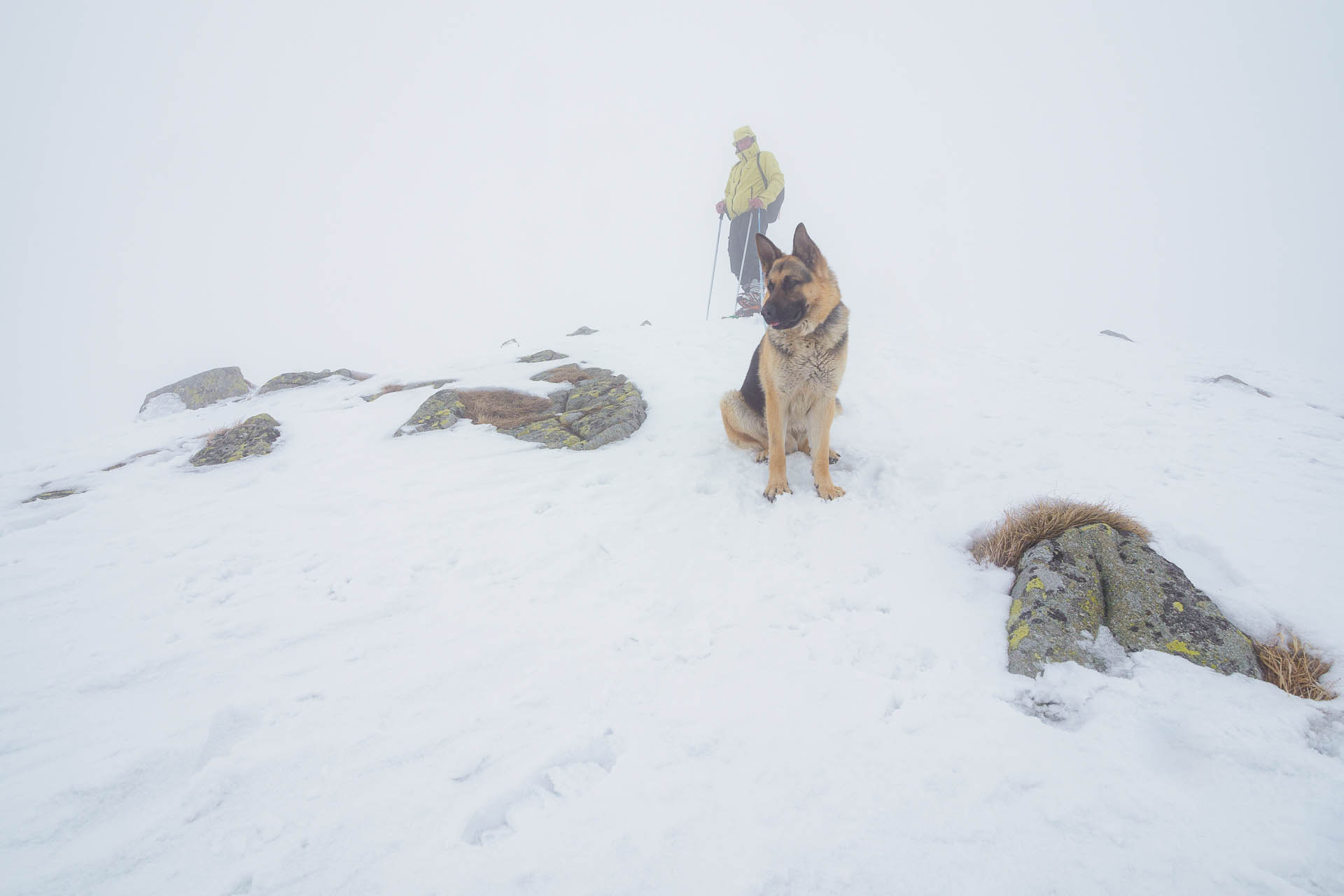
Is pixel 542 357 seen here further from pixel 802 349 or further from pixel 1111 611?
pixel 1111 611

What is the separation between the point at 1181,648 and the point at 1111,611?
35cm

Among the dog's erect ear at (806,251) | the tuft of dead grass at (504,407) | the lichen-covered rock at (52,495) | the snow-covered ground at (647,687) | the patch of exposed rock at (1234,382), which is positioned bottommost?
the patch of exposed rock at (1234,382)

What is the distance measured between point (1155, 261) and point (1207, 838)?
822 feet

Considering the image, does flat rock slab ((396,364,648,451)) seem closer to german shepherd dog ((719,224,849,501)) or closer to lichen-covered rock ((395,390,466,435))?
lichen-covered rock ((395,390,466,435))

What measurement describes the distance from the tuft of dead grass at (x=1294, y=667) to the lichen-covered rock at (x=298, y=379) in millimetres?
13958

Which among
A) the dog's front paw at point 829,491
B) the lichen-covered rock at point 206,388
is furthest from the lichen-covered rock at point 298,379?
the dog's front paw at point 829,491

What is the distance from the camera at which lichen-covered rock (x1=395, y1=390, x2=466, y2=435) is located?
7.15m

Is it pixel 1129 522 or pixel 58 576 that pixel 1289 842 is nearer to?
pixel 1129 522

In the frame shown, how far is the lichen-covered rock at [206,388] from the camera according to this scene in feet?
43.6

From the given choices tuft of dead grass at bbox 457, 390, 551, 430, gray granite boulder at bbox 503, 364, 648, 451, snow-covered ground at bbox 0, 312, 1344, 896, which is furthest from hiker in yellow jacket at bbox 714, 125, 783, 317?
snow-covered ground at bbox 0, 312, 1344, 896

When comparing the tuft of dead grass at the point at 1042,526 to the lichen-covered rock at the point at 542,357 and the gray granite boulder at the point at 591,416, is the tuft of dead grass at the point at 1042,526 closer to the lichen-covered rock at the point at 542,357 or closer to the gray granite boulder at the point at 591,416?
the gray granite boulder at the point at 591,416

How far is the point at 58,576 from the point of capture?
4.23 meters

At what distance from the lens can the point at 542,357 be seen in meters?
10.6

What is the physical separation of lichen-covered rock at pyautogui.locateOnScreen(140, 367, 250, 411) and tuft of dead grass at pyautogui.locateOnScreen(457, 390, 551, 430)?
9.36 m
